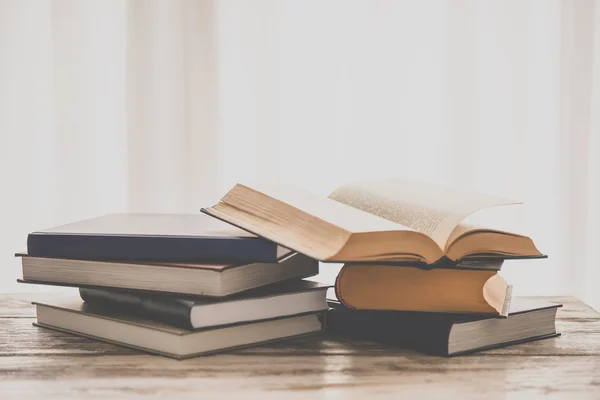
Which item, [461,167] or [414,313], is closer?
[414,313]

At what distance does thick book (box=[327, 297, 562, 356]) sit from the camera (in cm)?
86

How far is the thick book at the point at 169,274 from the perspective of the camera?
855 mm

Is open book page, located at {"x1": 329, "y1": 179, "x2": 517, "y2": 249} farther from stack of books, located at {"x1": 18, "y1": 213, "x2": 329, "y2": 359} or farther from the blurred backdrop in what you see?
the blurred backdrop

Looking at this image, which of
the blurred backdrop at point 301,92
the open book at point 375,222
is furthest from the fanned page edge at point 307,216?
the blurred backdrop at point 301,92

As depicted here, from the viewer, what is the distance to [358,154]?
1651 millimetres

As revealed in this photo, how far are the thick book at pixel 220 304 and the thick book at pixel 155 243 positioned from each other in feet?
0.15

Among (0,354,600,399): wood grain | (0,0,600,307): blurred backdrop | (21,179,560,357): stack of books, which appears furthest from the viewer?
(0,0,600,307): blurred backdrop

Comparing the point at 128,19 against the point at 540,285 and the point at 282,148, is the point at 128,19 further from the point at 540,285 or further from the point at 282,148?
the point at 540,285

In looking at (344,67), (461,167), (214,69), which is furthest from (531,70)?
Answer: (214,69)

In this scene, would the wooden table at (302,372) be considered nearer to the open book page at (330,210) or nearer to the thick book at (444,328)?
the thick book at (444,328)

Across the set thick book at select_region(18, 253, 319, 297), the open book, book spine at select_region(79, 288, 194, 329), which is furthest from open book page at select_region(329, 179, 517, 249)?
book spine at select_region(79, 288, 194, 329)

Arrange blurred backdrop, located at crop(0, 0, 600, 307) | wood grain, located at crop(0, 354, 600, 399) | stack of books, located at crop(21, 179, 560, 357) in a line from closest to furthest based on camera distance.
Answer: wood grain, located at crop(0, 354, 600, 399) → stack of books, located at crop(21, 179, 560, 357) → blurred backdrop, located at crop(0, 0, 600, 307)

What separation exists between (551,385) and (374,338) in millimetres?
227

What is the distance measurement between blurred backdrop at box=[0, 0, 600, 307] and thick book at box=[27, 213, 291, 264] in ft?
2.15
